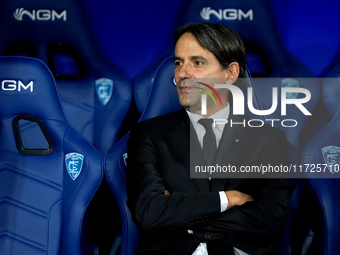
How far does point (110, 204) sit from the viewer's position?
197cm

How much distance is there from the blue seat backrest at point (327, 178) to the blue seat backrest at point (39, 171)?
0.90 metres

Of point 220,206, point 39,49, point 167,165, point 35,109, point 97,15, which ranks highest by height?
point 97,15

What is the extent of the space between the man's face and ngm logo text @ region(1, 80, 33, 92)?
0.61 metres

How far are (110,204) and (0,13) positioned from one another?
113cm

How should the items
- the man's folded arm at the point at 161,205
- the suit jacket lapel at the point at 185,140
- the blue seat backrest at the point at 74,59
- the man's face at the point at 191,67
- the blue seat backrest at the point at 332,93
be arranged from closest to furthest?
the man's folded arm at the point at 161,205 < the suit jacket lapel at the point at 185,140 < the man's face at the point at 191,67 < the blue seat backrest at the point at 332,93 < the blue seat backrest at the point at 74,59

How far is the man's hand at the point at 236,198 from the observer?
1388 mm

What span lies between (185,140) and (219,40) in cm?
44

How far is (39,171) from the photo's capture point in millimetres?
1634

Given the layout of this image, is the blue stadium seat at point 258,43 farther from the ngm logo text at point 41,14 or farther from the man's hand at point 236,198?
the man's hand at point 236,198

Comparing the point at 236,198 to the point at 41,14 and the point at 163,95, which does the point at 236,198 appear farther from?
the point at 41,14

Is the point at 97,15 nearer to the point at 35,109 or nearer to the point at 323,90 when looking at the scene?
the point at 35,109

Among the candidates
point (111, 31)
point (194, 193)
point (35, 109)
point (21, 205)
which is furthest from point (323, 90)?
point (21, 205)

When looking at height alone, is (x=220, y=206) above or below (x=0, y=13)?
below

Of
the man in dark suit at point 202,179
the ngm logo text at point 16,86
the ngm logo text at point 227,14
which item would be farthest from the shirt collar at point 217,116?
the ngm logo text at point 16,86
